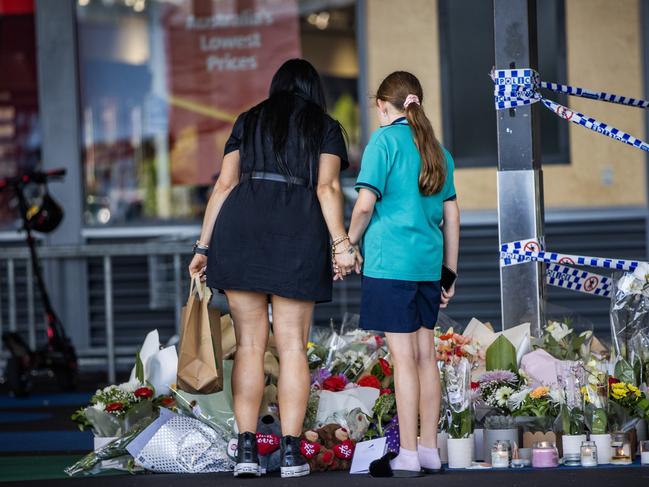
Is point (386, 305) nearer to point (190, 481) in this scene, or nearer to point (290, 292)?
point (290, 292)

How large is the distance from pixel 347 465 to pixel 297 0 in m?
6.15

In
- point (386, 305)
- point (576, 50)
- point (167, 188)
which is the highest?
point (576, 50)

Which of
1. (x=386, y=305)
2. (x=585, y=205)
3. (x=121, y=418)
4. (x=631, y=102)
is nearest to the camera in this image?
(x=386, y=305)

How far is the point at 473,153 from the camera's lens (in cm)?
1087

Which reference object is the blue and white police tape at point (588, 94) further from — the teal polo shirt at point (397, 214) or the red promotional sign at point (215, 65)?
the red promotional sign at point (215, 65)

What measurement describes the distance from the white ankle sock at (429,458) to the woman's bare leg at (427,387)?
0.08 feet

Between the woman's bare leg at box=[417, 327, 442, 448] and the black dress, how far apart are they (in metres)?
0.47

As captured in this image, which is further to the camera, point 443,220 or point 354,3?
point 354,3

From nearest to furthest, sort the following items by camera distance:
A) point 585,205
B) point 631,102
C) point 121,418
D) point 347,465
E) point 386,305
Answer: point 386,305 < point 347,465 < point 121,418 < point 631,102 < point 585,205

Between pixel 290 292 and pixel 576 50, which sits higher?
pixel 576 50

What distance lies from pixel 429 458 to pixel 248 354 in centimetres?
87

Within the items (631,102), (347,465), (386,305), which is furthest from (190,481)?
(631,102)

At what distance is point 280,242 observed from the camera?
5.48 metres

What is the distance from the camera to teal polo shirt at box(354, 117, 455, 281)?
17.5 ft
